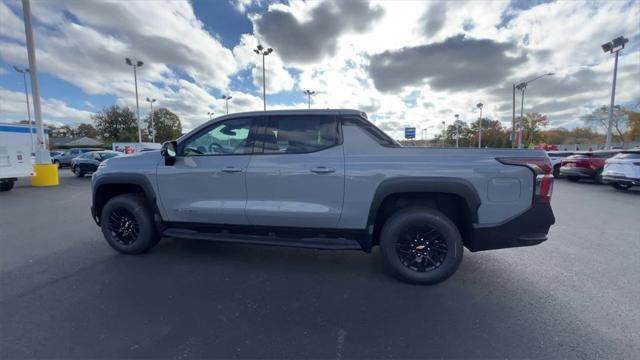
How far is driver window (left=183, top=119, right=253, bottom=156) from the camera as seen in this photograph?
358 centimetres

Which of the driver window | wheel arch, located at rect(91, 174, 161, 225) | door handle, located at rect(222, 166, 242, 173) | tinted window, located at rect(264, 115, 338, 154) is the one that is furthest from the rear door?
wheel arch, located at rect(91, 174, 161, 225)

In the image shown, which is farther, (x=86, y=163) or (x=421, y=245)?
(x=86, y=163)

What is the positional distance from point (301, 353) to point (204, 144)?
2743mm

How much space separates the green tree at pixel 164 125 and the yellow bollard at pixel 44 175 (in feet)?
224

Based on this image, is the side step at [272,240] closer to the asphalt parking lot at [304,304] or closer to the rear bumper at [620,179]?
the asphalt parking lot at [304,304]

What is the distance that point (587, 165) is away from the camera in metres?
12.2

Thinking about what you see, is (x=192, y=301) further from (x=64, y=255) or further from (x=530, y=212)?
(x=530, y=212)

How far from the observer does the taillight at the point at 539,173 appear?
294cm

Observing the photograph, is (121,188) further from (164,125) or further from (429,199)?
(164,125)

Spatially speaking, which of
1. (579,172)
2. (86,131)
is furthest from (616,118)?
(86,131)

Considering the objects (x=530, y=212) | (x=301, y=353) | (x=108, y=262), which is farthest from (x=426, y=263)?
(x=108, y=262)

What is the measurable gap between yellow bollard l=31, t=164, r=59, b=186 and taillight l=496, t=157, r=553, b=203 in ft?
53.0

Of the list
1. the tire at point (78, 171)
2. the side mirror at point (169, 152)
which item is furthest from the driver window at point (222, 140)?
the tire at point (78, 171)

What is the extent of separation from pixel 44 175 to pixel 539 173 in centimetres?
1653
